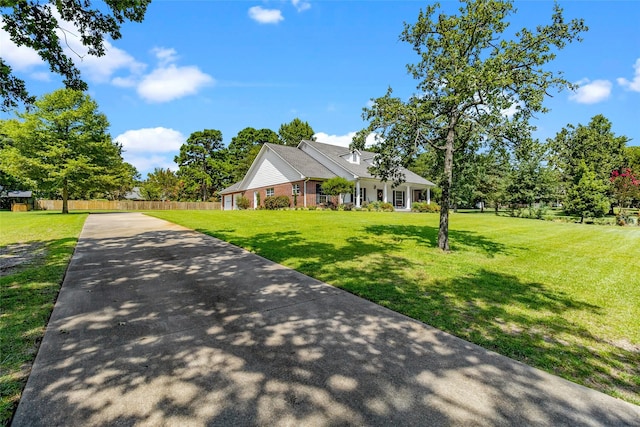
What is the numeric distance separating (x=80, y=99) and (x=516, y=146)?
2946 centimetres

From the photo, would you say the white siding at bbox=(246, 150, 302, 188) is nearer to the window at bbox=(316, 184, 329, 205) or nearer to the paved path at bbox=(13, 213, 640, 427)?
the window at bbox=(316, 184, 329, 205)

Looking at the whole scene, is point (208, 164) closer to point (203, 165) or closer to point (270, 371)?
point (203, 165)

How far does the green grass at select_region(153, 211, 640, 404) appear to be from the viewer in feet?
11.3

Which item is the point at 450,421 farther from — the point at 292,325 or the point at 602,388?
the point at 292,325

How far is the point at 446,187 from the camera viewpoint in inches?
345

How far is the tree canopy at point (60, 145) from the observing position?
883 inches

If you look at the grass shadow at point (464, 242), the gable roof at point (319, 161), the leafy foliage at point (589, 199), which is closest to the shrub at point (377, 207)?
the gable roof at point (319, 161)

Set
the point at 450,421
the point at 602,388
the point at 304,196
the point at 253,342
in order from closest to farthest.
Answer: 1. the point at 450,421
2. the point at 602,388
3. the point at 253,342
4. the point at 304,196

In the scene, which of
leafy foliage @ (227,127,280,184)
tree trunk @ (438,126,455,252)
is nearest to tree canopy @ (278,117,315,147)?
leafy foliage @ (227,127,280,184)

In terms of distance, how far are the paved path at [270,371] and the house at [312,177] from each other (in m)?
22.9

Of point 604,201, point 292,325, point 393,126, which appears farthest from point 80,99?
point 604,201

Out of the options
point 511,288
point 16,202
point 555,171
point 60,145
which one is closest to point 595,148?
point 555,171

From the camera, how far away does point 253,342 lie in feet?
11.2

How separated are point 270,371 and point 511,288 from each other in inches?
200
